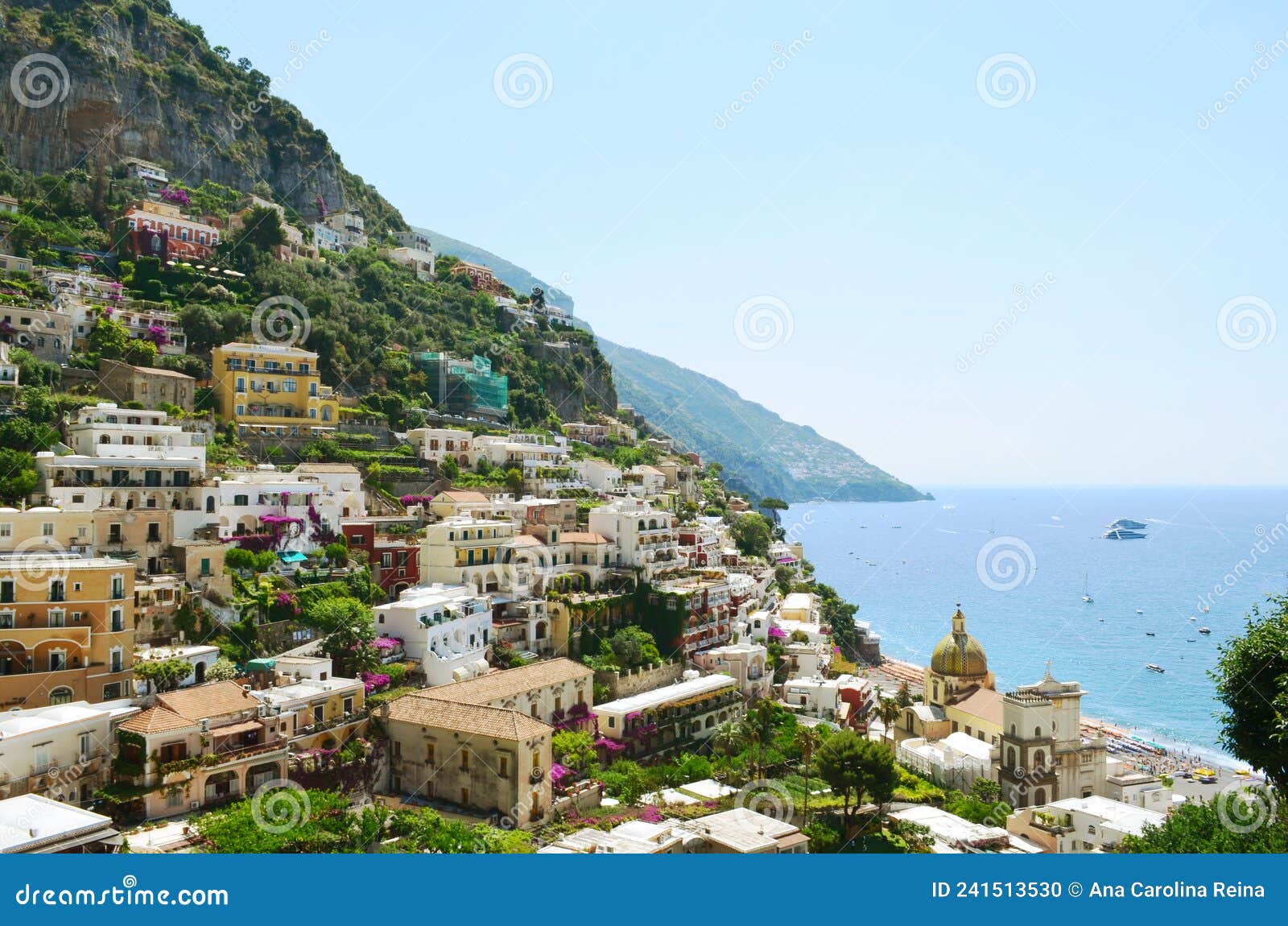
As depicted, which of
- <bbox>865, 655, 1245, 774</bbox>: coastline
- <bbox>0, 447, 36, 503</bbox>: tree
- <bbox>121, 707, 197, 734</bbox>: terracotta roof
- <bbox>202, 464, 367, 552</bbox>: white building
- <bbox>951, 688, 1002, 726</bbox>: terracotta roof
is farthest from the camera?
<bbox>865, 655, 1245, 774</bbox>: coastline

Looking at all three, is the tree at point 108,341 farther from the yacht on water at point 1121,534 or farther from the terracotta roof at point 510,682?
the yacht on water at point 1121,534

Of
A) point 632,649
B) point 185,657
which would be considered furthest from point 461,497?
point 185,657

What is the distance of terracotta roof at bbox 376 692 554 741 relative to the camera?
30.3m

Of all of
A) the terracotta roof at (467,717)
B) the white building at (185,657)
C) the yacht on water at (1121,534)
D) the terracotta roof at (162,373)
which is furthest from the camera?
the yacht on water at (1121,534)

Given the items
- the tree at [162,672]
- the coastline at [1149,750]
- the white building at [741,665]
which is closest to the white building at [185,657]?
the tree at [162,672]

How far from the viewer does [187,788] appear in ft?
87.4

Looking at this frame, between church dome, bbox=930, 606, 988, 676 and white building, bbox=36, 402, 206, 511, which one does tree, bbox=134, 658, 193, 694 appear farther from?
church dome, bbox=930, 606, 988, 676

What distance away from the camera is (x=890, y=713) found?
43875 millimetres

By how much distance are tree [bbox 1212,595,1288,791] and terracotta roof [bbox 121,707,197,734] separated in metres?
27.3

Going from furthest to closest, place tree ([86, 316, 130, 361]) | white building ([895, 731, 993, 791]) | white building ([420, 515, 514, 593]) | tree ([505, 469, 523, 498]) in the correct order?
tree ([505, 469, 523, 498]) → tree ([86, 316, 130, 361]) → white building ([420, 515, 514, 593]) → white building ([895, 731, 993, 791])

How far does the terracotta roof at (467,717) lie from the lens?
99.6 ft

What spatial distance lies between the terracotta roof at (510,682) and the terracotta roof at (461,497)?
11.5 m

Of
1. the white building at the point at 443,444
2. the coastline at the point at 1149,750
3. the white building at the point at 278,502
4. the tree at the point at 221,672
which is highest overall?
the white building at the point at 443,444

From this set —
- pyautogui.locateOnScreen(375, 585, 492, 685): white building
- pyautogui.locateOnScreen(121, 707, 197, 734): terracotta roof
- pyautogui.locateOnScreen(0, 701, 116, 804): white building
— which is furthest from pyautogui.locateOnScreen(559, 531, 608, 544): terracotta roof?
pyautogui.locateOnScreen(0, 701, 116, 804): white building
